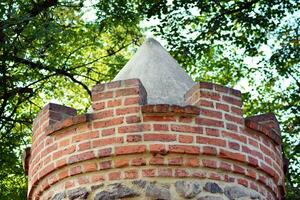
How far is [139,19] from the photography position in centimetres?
1348

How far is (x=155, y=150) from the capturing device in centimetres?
470

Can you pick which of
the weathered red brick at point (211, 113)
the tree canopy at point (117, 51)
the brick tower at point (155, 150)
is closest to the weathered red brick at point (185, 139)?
the brick tower at point (155, 150)

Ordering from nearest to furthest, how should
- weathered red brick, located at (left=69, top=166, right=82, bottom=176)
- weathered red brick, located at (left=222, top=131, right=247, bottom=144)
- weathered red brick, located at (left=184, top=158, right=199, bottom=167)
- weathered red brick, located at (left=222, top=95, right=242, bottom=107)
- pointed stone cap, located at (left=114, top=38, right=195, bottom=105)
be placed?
weathered red brick, located at (left=184, top=158, right=199, bottom=167)
weathered red brick, located at (left=69, top=166, right=82, bottom=176)
weathered red brick, located at (left=222, top=131, right=247, bottom=144)
weathered red brick, located at (left=222, top=95, right=242, bottom=107)
pointed stone cap, located at (left=114, top=38, right=195, bottom=105)

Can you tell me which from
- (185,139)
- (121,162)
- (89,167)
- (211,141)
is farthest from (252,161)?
(89,167)

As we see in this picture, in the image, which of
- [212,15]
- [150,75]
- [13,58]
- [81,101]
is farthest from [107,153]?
[81,101]

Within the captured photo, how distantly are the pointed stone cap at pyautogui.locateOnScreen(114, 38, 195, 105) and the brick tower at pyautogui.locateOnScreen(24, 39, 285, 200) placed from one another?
67 mm

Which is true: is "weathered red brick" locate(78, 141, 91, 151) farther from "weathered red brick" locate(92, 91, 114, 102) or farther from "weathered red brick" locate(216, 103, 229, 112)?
"weathered red brick" locate(216, 103, 229, 112)

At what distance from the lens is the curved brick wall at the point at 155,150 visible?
4.69m

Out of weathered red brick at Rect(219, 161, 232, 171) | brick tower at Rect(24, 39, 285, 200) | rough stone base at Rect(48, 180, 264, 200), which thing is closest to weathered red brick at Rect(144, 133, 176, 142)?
brick tower at Rect(24, 39, 285, 200)

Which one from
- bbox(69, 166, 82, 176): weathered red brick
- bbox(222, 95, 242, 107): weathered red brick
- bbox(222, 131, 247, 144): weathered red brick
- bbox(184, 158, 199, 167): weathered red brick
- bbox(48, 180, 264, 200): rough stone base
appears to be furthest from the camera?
bbox(222, 95, 242, 107): weathered red brick

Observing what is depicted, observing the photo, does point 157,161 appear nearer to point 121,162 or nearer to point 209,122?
point 121,162

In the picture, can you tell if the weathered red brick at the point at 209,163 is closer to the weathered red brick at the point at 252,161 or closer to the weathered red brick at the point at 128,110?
the weathered red brick at the point at 252,161

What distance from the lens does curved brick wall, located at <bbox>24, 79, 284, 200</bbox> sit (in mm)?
4691

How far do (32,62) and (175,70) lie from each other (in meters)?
6.80
